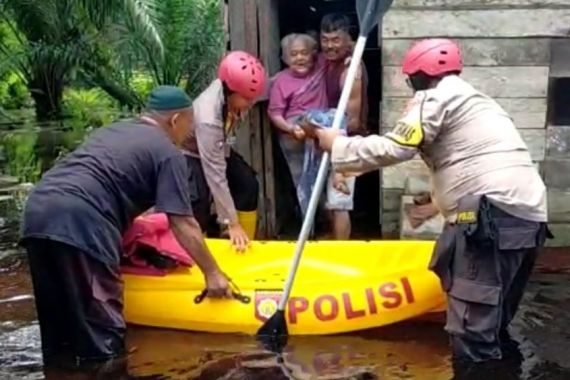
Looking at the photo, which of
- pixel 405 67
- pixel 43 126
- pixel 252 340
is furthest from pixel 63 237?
pixel 43 126

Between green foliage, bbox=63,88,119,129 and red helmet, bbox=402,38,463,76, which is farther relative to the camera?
green foliage, bbox=63,88,119,129

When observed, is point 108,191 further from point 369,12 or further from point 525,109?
point 525,109

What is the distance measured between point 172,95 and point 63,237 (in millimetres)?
955

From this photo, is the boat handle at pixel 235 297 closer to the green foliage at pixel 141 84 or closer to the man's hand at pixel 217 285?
the man's hand at pixel 217 285

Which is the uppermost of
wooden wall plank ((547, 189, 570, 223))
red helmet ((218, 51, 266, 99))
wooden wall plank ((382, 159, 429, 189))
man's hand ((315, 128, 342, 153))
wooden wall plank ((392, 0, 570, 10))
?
wooden wall plank ((392, 0, 570, 10))

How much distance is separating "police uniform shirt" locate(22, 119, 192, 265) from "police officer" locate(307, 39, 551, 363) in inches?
34.0

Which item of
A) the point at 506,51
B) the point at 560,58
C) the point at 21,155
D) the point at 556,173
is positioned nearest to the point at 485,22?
the point at 506,51

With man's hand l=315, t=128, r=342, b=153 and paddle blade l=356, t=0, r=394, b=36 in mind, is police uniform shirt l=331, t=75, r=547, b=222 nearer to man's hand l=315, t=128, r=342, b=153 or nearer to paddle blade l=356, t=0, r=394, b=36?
man's hand l=315, t=128, r=342, b=153

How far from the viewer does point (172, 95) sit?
543cm

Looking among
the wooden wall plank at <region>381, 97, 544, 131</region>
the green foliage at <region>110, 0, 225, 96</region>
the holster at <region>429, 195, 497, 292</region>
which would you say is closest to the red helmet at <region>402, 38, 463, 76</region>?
the holster at <region>429, 195, 497, 292</region>

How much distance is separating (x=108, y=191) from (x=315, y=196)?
113 centimetres

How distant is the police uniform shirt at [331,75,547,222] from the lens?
4.94 meters

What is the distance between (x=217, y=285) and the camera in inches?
221

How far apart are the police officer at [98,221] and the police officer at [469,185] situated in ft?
2.87
